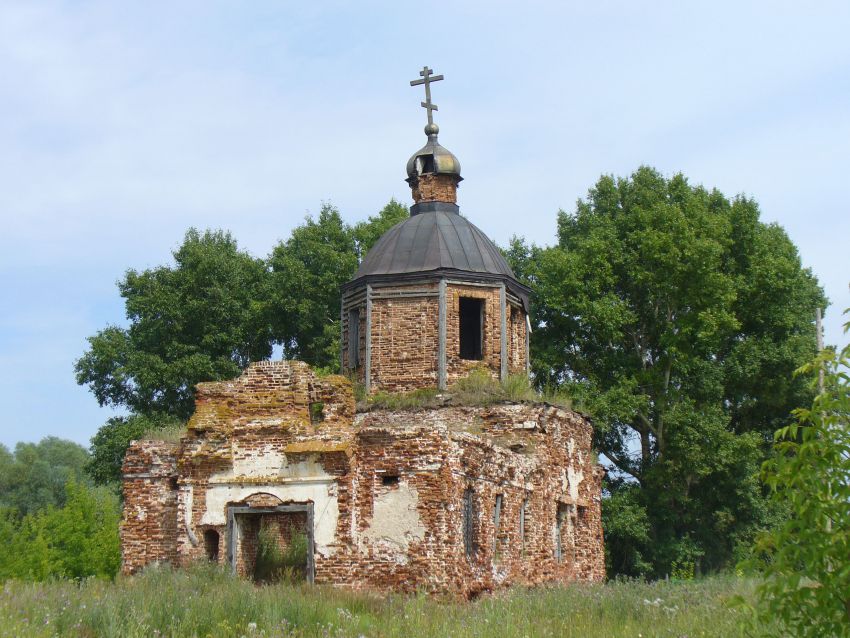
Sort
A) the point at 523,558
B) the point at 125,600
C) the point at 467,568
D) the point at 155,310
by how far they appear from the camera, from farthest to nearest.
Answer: the point at 155,310 → the point at 523,558 → the point at 467,568 → the point at 125,600

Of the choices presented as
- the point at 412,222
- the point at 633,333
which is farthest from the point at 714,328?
the point at 412,222

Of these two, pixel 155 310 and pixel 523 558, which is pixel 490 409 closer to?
pixel 523 558

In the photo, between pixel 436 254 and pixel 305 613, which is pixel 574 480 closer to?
pixel 436 254

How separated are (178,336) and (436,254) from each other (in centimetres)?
1397

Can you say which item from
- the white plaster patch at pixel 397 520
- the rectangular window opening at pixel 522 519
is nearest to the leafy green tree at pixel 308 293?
the rectangular window opening at pixel 522 519

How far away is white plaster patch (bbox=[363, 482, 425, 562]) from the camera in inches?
600

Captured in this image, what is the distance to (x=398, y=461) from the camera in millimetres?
15539

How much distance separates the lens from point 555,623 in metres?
12.2

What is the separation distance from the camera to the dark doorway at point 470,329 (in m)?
21.4

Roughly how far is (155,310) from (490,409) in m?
15.6

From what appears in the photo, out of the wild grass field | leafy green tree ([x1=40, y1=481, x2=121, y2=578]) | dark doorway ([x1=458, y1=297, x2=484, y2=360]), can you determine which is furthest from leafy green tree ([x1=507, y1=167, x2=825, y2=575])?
leafy green tree ([x1=40, y1=481, x2=121, y2=578])

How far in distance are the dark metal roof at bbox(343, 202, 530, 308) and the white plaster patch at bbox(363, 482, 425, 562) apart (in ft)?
18.5

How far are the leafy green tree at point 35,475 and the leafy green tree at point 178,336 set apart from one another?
22.1m

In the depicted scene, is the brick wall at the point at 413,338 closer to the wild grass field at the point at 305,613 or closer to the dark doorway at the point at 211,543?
the dark doorway at the point at 211,543
